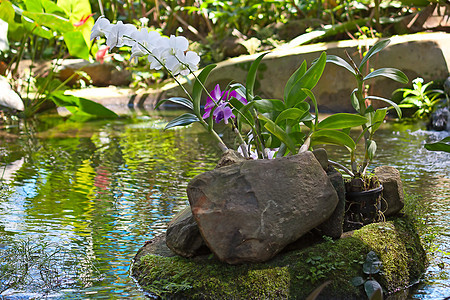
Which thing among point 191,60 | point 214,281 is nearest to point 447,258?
point 214,281

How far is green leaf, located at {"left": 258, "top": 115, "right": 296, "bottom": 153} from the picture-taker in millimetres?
2246

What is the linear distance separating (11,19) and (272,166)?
4.28 metres

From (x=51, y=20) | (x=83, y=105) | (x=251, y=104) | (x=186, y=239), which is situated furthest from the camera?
(x=51, y=20)

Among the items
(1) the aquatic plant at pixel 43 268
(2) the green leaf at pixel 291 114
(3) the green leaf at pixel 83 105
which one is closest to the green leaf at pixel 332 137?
(2) the green leaf at pixel 291 114

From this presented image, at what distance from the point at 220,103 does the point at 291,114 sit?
1.08ft

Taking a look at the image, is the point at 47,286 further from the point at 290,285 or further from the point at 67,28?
the point at 67,28

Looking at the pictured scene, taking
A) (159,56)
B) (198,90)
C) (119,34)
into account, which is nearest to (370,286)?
(198,90)

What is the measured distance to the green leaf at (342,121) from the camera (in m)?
2.32

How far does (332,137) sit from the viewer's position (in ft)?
7.91

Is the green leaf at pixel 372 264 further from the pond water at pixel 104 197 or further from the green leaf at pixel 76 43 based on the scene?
the green leaf at pixel 76 43

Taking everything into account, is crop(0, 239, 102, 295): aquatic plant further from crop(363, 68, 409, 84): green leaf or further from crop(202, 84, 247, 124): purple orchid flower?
crop(363, 68, 409, 84): green leaf

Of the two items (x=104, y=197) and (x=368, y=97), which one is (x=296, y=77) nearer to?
(x=368, y=97)

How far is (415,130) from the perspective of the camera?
6043 mm

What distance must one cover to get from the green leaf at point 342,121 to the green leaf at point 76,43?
431cm
